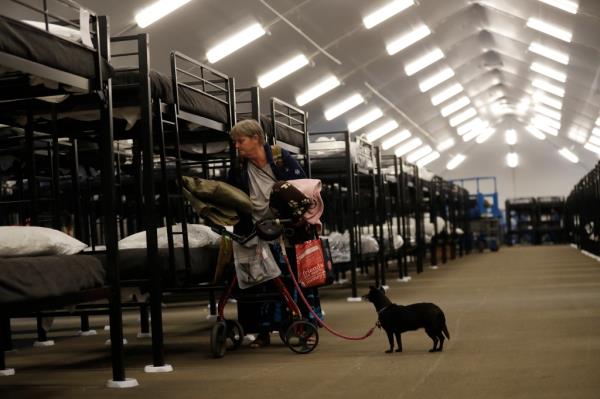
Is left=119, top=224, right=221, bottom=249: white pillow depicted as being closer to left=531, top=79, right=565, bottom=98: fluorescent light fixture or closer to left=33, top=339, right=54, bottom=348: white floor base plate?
left=33, top=339, right=54, bottom=348: white floor base plate

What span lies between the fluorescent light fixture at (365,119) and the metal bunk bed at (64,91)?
72.7ft

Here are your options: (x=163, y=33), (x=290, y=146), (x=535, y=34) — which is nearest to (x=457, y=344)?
(x=290, y=146)

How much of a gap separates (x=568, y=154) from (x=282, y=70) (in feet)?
90.1

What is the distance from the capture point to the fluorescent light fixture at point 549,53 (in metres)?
22.0

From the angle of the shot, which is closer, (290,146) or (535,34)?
(290,146)

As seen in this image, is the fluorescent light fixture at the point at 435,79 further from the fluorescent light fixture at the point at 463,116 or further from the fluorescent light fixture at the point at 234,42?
the fluorescent light fixture at the point at 234,42

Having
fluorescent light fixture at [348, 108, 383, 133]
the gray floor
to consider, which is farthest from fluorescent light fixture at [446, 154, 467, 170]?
the gray floor

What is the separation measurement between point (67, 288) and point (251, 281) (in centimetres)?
196

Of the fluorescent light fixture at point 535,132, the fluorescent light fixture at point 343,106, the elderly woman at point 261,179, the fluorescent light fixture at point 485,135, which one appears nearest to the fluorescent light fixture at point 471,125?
the fluorescent light fixture at point 485,135

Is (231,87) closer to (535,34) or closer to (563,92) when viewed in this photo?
(535,34)

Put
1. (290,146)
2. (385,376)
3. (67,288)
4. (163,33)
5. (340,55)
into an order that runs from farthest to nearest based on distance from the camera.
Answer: (340,55)
(163,33)
(290,146)
(385,376)
(67,288)

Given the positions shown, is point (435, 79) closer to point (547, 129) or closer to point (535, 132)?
point (547, 129)

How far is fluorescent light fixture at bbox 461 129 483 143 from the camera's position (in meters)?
42.2

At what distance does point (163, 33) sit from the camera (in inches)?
595
